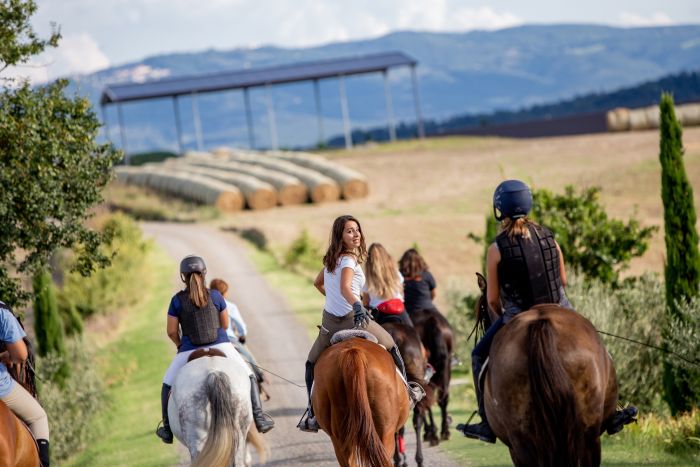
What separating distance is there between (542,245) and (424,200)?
157 ft

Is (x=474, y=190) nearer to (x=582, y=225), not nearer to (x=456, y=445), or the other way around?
(x=582, y=225)

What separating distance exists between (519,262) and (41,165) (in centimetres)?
900

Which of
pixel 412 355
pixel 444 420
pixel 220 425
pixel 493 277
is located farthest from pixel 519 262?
pixel 444 420

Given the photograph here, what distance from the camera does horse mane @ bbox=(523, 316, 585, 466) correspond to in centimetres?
805

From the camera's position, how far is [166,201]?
6284cm

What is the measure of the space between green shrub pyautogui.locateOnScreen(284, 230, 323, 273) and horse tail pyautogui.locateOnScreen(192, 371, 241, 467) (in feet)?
94.3

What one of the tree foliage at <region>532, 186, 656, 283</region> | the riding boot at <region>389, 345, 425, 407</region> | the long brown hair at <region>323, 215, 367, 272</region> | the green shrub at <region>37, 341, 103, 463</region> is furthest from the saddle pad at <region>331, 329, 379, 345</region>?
the tree foliage at <region>532, 186, 656, 283</region>

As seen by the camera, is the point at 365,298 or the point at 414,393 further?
the point at 365,298

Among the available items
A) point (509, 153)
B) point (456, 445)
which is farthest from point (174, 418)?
point (509, 153)

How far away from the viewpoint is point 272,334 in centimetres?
2817

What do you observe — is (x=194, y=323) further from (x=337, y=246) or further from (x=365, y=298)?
(x=365, y=298)

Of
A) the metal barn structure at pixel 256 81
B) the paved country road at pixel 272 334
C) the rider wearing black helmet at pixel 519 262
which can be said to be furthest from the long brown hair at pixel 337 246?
the metal barn structure at pixel 256 81

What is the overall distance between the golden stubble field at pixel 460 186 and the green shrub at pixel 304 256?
1.94 meters

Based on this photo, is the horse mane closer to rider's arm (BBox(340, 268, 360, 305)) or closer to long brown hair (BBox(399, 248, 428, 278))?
rider's arm (BBox(340, 268, 360, 305))
